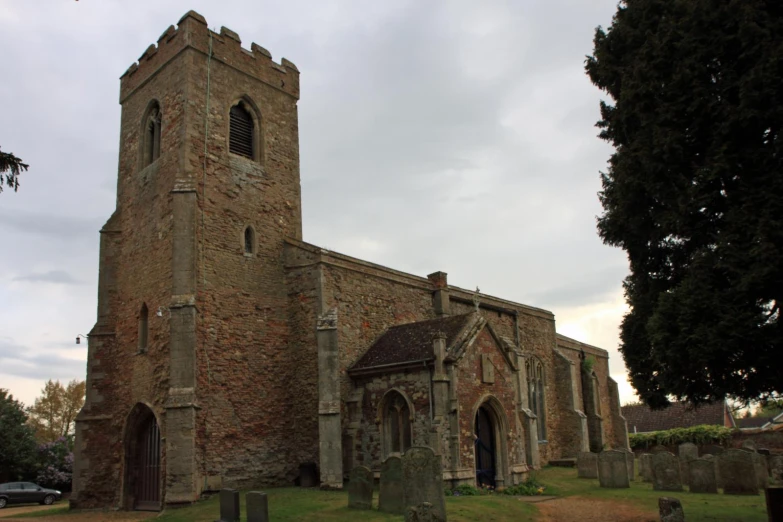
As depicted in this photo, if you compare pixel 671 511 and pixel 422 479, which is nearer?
pixel 671 511

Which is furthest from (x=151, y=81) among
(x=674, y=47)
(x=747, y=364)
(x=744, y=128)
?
(x=747, y=364)

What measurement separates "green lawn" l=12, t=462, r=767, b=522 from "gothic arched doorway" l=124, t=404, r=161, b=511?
1.79 m

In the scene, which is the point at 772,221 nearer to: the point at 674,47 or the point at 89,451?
the point at 674,47

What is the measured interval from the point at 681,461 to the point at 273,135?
19.1m

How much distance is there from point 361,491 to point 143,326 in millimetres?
9836

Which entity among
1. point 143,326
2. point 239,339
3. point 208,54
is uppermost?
point 208,54

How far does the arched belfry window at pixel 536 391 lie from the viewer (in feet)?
104

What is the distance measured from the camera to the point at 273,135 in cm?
2436

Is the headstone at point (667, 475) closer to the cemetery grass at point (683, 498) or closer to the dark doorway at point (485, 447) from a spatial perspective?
the cemetery grass at point (683, 498)

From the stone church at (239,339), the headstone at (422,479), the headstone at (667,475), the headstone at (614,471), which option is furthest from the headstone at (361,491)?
the headstone at (667,475)

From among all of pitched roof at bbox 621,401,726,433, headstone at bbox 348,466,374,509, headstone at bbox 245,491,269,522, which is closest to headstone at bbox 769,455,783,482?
headstone at bbox 348,466,374,509

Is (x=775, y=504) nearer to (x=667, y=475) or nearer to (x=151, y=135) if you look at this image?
(x=667, y=475)

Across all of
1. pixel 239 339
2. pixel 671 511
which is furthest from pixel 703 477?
pixel 239 339

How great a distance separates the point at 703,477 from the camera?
18.8 meters
